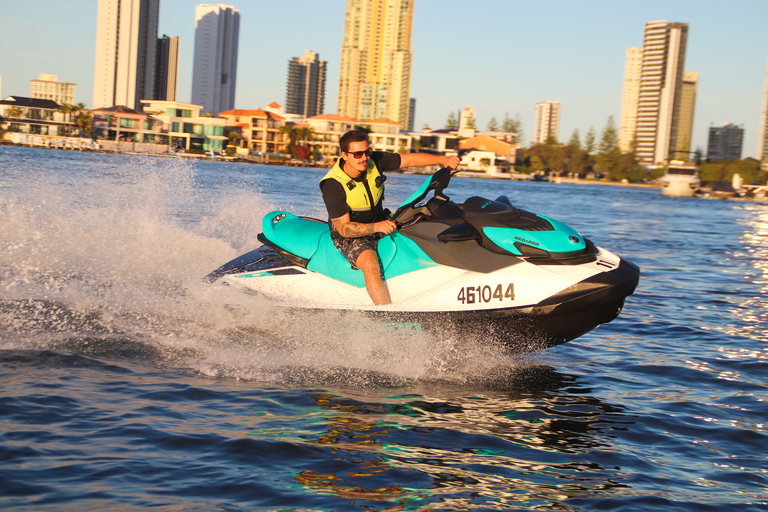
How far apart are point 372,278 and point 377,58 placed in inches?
7431

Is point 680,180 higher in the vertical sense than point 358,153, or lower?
higher

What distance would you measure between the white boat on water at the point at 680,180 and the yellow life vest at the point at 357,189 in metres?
61.7

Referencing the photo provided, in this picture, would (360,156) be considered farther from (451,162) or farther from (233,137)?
(233,137)

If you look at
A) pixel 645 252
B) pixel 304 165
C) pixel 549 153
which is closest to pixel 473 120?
pixel 549 153

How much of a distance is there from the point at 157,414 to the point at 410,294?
178 centimetres

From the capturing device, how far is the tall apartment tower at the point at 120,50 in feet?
474

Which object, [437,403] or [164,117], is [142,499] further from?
[164,117]

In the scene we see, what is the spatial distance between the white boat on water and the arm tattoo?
62.0m

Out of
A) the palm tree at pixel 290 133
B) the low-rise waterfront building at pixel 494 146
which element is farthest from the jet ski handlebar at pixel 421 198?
the low-rise waterfront building at pixel 494 146

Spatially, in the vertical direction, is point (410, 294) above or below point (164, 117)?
below

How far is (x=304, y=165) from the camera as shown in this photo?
88375 mm

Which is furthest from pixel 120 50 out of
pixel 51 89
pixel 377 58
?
pixel 377 58

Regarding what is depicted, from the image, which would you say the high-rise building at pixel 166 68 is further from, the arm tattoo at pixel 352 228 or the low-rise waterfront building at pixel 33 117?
the arm tattoo at pixel 352 228

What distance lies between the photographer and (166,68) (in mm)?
175500
